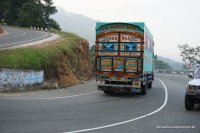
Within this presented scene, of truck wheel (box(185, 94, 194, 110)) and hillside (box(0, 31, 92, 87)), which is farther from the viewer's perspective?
hillside (box(0, 31, 92, 87))

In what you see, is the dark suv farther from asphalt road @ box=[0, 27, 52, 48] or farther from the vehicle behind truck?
asphalt road @ box=[0, 27, 52, 48]

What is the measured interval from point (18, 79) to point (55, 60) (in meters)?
5.56

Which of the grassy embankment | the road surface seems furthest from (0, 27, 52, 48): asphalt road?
the grassy embankment

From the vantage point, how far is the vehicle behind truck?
20953 mm

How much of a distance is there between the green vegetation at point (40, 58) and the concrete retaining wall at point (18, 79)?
0.52 m

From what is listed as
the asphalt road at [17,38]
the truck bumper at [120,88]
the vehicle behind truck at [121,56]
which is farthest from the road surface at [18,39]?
the truck bumper at [120,88]

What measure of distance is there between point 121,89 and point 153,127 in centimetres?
969

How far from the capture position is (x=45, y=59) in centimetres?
2566

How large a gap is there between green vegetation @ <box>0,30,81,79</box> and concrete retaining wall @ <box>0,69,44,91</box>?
52cm

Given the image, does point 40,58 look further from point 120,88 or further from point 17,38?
point 17,38

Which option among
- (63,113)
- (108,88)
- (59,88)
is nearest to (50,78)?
(59,88)

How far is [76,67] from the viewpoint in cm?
3288

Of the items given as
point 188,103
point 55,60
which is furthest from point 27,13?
point 188,103

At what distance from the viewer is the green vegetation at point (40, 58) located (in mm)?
23288
